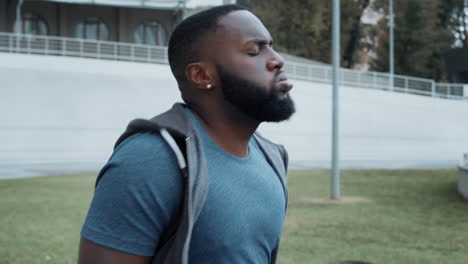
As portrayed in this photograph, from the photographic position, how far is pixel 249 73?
190 centimetres

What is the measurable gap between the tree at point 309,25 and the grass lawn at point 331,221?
87.8 feet

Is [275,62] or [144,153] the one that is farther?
[275,62]

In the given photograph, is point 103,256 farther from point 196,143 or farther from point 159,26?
point 159,26

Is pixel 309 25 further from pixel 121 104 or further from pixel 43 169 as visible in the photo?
pixel 43 169

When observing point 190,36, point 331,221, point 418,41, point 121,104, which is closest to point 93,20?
point 121,104

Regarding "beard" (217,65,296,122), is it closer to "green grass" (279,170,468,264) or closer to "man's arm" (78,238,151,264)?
"man's arm" (78,238,151,264)

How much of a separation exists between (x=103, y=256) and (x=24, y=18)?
113 feet

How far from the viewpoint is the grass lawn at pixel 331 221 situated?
24.6 ft

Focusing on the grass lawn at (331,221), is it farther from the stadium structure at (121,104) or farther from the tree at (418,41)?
the tree at (418,41)

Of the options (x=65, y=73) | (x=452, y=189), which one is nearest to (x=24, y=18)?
(x=65, y=73)

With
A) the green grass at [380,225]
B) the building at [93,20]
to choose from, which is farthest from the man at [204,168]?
the building at [93,20]

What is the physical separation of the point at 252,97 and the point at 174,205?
1.49 ft

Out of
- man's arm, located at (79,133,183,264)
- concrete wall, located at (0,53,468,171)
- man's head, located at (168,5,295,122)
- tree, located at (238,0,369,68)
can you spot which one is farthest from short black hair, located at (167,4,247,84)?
tree, located at (238,0,369,68)

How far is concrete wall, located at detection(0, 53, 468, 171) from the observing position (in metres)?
23.0
